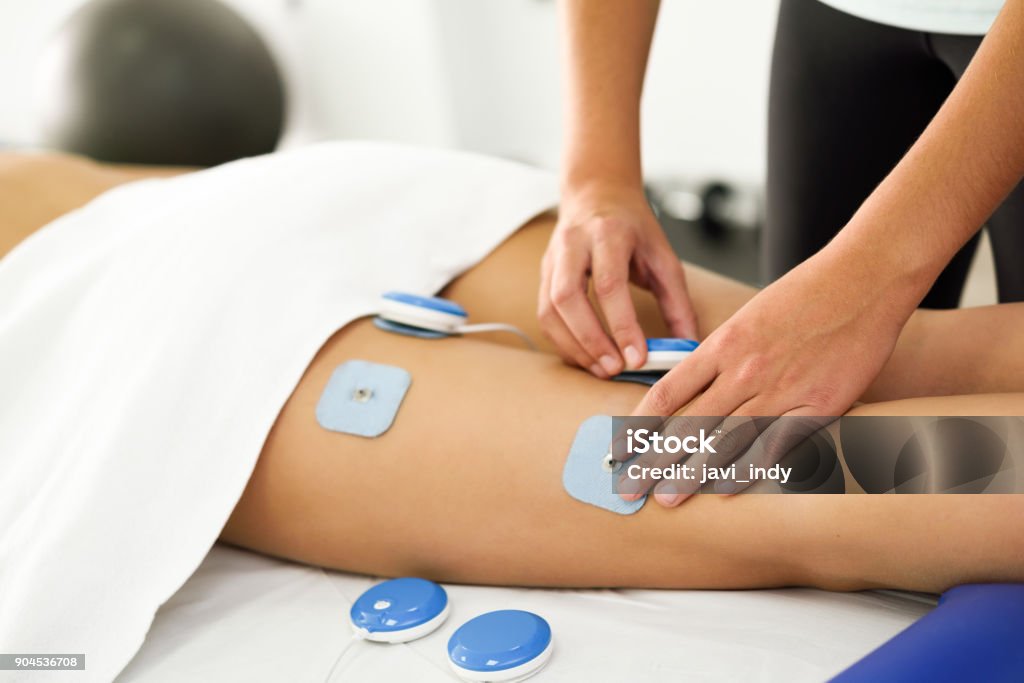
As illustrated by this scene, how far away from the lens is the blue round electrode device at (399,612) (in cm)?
77

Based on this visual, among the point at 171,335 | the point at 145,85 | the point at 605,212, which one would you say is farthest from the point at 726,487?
the point at 145,85

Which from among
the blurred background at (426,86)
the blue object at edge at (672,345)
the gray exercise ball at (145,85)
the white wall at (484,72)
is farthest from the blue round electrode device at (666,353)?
the gray exercise ball at (145,85)

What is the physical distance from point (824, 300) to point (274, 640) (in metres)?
0.56

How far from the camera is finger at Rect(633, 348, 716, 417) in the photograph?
2.41 ft

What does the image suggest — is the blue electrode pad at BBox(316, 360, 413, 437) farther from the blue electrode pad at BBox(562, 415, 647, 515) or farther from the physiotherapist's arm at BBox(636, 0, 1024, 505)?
the physiotherapist's arm at BBox(636, 0, 1024, 505)

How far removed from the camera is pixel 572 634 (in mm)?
758

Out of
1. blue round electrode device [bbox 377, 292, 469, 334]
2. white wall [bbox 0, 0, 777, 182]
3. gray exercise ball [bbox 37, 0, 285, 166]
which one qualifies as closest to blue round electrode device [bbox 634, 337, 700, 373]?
blue round electrode device [bbox 377, 292, 469, 334]

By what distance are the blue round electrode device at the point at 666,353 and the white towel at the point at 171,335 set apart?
0.31 meters

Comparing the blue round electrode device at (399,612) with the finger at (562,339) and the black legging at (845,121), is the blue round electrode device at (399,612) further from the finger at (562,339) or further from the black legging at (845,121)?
the black legging at (845,121)

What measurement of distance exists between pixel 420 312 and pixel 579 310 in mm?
170

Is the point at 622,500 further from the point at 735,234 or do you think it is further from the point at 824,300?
the point at 735,234

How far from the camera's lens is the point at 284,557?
938mm

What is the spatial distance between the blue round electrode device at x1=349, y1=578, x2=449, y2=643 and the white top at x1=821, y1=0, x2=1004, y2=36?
0.81 metres

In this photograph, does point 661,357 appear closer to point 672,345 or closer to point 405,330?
point 672,345
